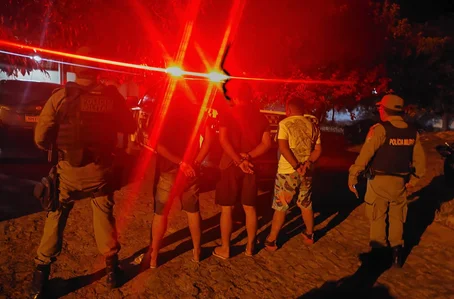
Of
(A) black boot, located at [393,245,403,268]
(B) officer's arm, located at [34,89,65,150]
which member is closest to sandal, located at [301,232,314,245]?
(A) black boot, located at [393,245,403,268]

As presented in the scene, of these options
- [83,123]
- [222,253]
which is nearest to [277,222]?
[222,253]

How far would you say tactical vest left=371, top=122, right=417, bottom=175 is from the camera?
4191mm

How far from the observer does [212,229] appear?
17.2 ft

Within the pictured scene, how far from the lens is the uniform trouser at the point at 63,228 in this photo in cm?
334

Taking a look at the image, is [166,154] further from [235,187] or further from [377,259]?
[377,259]

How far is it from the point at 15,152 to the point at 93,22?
3.80m

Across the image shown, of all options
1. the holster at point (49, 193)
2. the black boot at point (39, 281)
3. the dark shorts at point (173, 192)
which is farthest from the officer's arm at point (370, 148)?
the black boot at point (39, 281)

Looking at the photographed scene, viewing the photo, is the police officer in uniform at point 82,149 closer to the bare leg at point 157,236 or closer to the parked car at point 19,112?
the bare leg at point 157,236

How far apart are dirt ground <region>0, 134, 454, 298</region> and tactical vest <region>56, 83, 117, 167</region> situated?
3.91 feet

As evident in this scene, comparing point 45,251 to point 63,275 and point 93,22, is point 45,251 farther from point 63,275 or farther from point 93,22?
point 93,22

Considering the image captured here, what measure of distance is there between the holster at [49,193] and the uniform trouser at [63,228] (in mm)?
81

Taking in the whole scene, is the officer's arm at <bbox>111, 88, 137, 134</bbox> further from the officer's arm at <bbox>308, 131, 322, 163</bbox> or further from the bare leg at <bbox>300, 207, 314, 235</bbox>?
the bare leg at <bbox>300, 207, 314, 235</bbox>

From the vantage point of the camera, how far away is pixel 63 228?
3473 mm

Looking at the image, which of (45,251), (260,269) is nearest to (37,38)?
(45,251)
